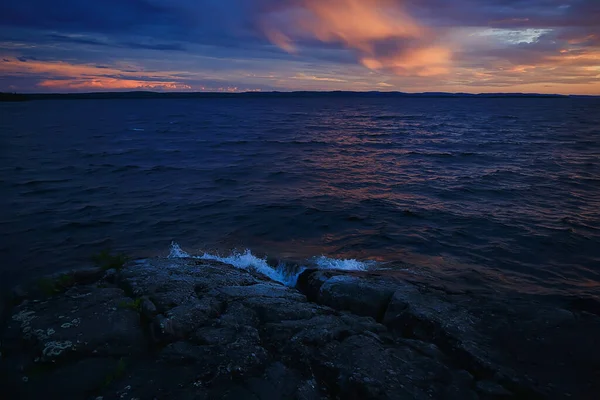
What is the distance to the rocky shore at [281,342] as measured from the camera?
574cm

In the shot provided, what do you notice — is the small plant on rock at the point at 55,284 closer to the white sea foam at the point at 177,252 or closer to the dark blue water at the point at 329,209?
the dark blue water at the point at 329,209

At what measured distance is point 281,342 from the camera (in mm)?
6648

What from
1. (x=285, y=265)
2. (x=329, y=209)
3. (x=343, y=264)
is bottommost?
(x=329, y=209)

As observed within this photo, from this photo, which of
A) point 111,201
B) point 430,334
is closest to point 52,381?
point 430,334

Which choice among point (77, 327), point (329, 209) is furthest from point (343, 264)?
point (77, 327)

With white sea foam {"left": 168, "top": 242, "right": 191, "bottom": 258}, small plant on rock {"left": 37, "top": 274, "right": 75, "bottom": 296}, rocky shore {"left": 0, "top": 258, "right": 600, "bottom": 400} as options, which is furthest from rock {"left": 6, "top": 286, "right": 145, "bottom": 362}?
white sea foam {"left": 168, "top": 242, "right": 191, "bottom": 258}

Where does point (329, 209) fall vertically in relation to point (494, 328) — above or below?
below

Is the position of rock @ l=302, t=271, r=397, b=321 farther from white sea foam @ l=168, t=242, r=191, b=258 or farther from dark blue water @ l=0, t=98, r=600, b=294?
white sea foam @ l=168, t=242, r=191, b=258

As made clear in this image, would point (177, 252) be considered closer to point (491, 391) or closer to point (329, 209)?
point (329, 209)

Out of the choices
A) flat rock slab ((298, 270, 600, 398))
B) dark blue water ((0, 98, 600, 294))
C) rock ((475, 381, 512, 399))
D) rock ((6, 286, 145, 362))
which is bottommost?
dark blue water ((0, 98, 600, 294))

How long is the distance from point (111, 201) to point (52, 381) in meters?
15.7

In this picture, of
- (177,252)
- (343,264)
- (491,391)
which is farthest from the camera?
(177,252)

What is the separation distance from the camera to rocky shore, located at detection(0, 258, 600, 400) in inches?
226

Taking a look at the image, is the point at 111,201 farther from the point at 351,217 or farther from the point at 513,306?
the point at 513,306
